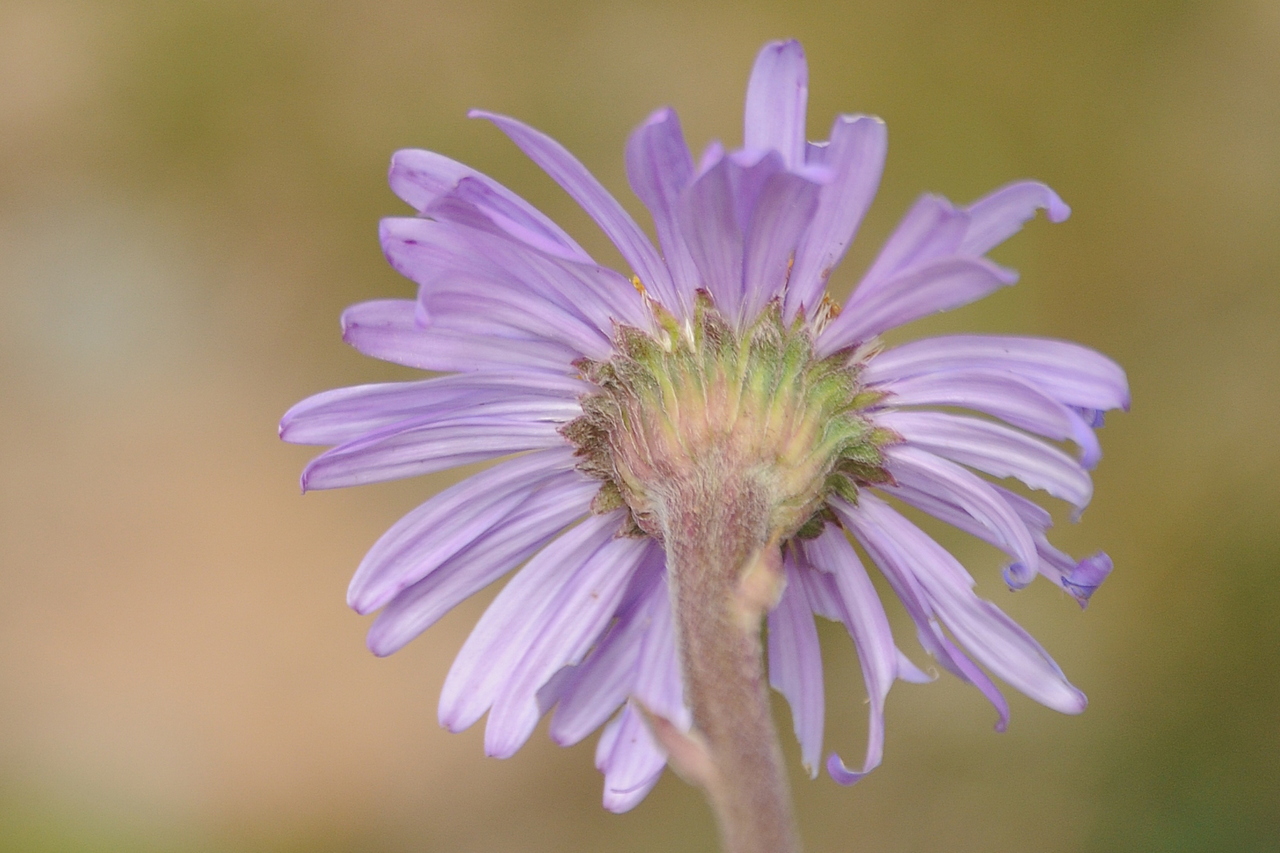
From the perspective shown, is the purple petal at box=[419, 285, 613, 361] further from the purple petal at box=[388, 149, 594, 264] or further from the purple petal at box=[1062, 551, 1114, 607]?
the purple petal at box=[1062, 551, 1114, 607]

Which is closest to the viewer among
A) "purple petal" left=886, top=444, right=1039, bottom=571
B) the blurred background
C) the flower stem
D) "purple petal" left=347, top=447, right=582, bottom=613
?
the flower stem

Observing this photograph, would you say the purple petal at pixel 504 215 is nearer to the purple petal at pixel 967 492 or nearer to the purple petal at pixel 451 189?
the purple petal at pixel 451 189

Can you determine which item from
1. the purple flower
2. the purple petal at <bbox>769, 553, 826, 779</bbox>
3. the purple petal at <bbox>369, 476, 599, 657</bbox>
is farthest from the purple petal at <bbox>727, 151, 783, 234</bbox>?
the purple petal at <bbox>769, 553, 826, 779</bbox>

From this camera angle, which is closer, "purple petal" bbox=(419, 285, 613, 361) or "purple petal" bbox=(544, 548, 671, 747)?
"purple petal" bbox=(419, 285, 613, 361)

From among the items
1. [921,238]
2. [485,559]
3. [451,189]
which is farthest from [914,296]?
[485,559]

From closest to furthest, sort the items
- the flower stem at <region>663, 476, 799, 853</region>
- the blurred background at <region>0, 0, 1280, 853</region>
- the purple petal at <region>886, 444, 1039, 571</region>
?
the flower stem at <region>663, 476, 799, 853</region>, the purple petal at <region>886, 444, 1039, 571</region>, the blurred background at <region>0, 0, 1280, 853</region>

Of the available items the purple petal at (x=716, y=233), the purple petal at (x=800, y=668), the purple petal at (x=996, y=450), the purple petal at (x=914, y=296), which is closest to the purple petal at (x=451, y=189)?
the purple petal at (x=716, y=233)

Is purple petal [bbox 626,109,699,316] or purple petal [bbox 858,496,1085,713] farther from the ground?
purple petal [bbox 626,109,699,316]

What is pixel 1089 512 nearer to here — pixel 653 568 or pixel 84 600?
pixel 653 568
